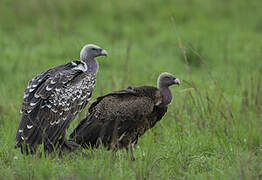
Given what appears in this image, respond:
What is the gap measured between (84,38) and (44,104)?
6.33 m

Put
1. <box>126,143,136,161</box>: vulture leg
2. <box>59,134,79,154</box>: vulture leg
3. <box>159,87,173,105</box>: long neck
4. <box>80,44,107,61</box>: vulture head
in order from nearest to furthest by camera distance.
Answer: <box>126,143,136,161</box>: vulture leg, <box>59,134,79,154</box>: vulture leg, <box>159,87,173,105</box>: long neck, <box>80,44,107,61</box>: vulture head

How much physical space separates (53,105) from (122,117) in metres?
0.79

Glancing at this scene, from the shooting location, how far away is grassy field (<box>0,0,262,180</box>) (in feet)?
16.8

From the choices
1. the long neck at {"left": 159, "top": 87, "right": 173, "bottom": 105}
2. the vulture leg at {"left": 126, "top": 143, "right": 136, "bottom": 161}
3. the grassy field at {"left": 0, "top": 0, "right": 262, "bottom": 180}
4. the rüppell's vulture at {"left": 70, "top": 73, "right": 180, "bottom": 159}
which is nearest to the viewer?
the grassy field at {"left": 0, "top": 0, "right": 262, "bottom": 180}

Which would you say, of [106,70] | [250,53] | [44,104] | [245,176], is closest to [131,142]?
[44,104]

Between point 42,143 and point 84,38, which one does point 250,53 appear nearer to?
point 84,38

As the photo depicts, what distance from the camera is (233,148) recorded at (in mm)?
5637

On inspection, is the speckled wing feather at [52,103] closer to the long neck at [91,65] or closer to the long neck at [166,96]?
A: the long neck at [91,65]

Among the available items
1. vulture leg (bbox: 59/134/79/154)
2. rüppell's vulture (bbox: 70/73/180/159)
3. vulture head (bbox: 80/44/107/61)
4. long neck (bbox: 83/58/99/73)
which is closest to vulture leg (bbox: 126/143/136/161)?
rüppell's vulture (bbox: 70/73/180/159)

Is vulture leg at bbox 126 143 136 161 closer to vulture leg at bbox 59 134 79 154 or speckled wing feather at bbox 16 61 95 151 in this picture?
vulture leg at bbox 59 134 79 154

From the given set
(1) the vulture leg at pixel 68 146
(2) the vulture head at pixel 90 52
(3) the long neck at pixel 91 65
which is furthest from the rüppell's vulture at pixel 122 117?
(2) the vulture head at pixel 90 52

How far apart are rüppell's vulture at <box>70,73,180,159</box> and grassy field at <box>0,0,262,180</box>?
0.75 feet

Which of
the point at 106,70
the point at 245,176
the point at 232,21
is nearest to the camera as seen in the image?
the point at 245,176

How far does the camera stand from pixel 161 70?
9.82 metres
